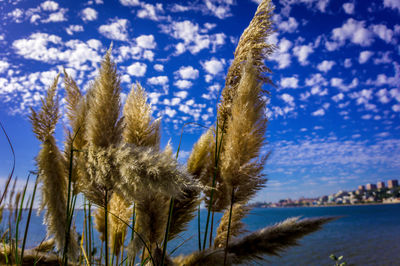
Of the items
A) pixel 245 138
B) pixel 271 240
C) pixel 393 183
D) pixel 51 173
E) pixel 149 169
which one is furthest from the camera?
pixel 393 183

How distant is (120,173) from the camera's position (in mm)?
1029

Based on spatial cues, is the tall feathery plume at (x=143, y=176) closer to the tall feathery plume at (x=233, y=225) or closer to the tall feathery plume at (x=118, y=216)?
the tall feathery plume at (x=118, y=216)

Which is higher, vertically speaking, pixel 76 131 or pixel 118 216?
pixel 76 131

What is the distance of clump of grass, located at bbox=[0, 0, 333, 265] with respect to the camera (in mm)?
1070

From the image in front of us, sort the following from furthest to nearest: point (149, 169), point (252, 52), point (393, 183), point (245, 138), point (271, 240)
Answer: point (393, 183) < point (252, 52) < point (245, 138) < point (271, 240) < point (149, 169)

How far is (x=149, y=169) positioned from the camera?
0.90 meters

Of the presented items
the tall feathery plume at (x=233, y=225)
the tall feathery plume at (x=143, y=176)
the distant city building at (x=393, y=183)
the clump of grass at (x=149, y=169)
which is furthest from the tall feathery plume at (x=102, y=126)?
the distant city building at (x=393, y=183)

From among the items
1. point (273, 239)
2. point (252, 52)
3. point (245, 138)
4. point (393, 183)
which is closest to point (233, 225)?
point (273, 239)

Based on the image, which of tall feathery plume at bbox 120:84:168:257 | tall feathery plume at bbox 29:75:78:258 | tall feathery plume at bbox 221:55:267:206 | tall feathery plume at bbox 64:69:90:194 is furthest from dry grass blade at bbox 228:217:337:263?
tall feathery plume at bbox 64:69:90:194

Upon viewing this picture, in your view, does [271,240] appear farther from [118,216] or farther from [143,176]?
[118,216]

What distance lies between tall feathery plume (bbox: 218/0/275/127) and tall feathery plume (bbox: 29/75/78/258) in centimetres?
125

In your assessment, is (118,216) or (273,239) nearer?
(273,239)

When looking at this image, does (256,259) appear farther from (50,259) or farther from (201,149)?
(50,259)

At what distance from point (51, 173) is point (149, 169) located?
0.83 meters
